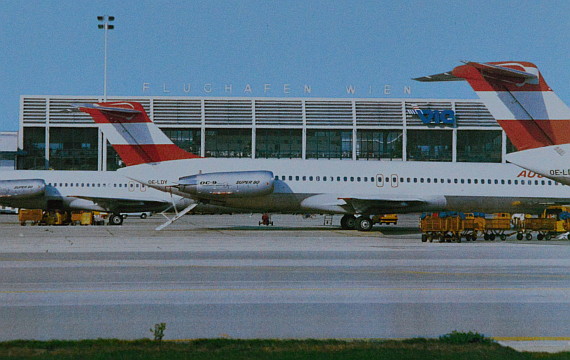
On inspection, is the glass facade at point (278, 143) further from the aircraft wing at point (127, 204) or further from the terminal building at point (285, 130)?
the aircraft wing at point (127, 204)

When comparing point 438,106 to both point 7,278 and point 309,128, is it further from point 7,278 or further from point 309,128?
point 7,278

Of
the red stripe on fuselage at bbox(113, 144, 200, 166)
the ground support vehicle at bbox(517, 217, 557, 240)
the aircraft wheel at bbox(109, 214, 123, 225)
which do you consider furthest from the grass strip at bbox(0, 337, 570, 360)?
the aircraft wheel at bbox(109, 214, 123, 225)

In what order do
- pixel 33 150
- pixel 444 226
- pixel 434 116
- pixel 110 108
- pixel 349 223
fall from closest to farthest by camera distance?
pixel 444 226 → pixel 110 108 → pixel 349 223 → pixel 434 116 → pixel 33 150

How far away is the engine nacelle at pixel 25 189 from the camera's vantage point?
38.3 meters

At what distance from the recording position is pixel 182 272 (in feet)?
43.7

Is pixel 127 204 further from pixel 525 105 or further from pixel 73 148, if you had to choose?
pixel 73 148

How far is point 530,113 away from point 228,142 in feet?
166

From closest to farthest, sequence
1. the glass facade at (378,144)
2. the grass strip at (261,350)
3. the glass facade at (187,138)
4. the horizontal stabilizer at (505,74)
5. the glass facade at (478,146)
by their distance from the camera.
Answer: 1. the grass strip at (261,350)
2. the horizontal stabilizer at (505,74)
3. the glass facade at (187,138)
4. the glass facade at (378,144)
5. the glass facade at (478,146)

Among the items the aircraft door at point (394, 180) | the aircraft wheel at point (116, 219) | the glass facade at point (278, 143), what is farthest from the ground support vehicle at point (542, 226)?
the glass facade at point (278, 143)

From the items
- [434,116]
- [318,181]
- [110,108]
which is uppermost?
[434,116]

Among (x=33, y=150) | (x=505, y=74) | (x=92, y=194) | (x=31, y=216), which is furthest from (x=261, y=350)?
(x=33, y=150)

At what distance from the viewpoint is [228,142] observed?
6706 centimetres

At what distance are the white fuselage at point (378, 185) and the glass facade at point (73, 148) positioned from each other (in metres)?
38.7

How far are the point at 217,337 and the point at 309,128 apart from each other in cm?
5893
